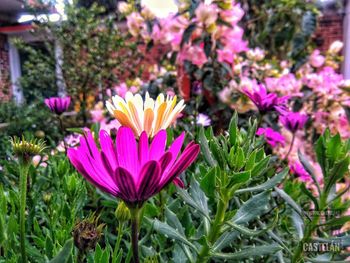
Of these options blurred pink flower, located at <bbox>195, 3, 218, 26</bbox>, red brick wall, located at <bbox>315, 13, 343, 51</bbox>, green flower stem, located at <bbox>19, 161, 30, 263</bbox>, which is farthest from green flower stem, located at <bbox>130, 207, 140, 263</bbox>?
red brick wall, located at <bbox>315, 13, 343, 51</bbox>

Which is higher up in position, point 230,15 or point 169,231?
point 230,15

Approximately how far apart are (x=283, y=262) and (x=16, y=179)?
44cm

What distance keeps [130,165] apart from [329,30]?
458 centimetres

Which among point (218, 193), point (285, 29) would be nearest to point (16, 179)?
point (218, 193)

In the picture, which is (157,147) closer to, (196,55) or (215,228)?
(215,228)

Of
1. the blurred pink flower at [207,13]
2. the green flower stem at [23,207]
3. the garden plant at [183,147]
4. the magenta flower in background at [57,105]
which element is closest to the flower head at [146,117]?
the garden plant at [183,147]

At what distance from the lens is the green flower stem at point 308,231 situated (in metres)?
0.42

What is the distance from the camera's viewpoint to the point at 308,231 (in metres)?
0.43

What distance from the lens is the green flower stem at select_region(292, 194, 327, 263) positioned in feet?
1.37

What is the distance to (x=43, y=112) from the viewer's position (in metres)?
2.66

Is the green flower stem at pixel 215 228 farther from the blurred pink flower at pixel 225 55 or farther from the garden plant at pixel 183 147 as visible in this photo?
the blurred pink flower at pixel 225 55

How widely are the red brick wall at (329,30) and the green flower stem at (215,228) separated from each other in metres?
4.29

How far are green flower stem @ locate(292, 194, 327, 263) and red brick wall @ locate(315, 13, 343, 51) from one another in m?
4.16

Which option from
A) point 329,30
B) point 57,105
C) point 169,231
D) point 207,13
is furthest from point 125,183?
point 329,30
